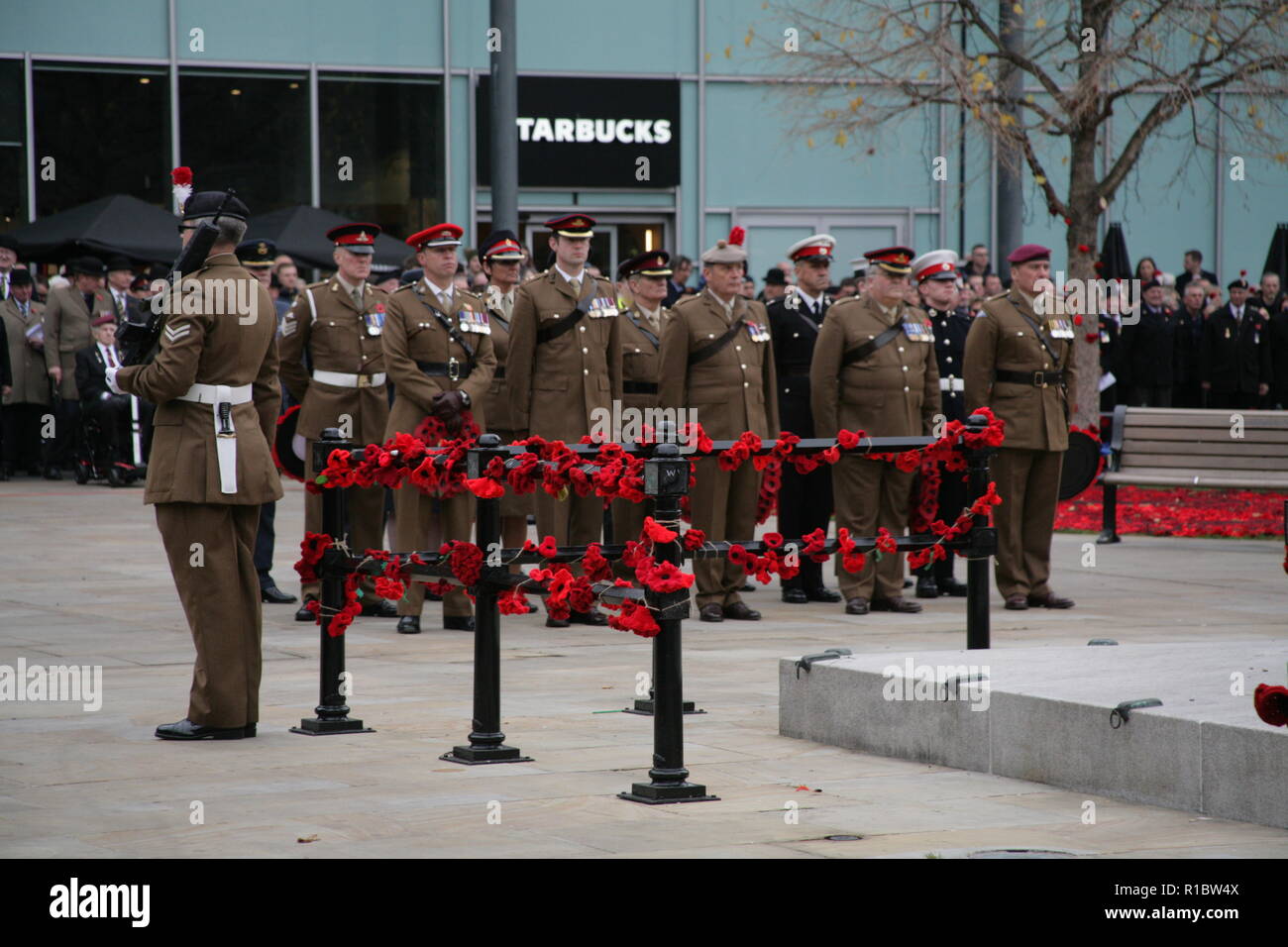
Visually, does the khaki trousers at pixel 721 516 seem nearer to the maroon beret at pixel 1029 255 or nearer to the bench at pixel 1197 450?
the maroon beret at pixel 1029 255

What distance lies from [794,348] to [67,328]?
1052cm

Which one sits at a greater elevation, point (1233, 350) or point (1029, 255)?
point (1029, 255)

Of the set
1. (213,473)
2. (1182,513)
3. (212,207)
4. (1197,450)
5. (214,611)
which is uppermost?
(212,207)

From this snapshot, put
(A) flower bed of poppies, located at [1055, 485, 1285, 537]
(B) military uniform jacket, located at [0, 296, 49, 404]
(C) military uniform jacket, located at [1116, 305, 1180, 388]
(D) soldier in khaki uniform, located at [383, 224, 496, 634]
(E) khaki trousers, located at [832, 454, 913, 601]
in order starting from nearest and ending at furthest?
(D) soldier in khaki uniform, located at [383, 224, 496, 634] < (E) khaki trousers, located at [832, 454, 913, 601] < (A) flower bed of poppies, located at [1055, 485, 1285, 537] < (B) military uniform jacket, located at [0, 296, 49, 404] < (C) military uniform jacket, located at [1116, 305, 1180, 388]

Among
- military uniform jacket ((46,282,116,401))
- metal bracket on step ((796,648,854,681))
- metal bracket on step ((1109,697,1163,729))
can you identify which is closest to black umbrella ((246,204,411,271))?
military uniform jacket ((46,282,116,401))

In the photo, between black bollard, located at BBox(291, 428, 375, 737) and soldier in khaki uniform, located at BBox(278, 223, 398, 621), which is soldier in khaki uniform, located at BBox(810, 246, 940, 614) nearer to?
soldier in khaki uniform, located at BBox(278, 223, 398, 621)

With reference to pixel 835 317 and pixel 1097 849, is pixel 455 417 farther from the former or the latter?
pixel 1097 849

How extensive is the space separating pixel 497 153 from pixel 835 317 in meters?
7.81

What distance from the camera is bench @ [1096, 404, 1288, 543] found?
48.8 ft

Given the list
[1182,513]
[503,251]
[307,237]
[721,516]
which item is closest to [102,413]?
[307,237]

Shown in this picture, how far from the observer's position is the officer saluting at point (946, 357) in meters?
12.8

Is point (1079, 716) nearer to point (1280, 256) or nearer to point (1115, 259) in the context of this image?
point (1115, 259)

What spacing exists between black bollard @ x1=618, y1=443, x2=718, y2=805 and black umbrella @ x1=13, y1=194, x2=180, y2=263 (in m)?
16.2

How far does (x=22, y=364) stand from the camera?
20984 millimetres
